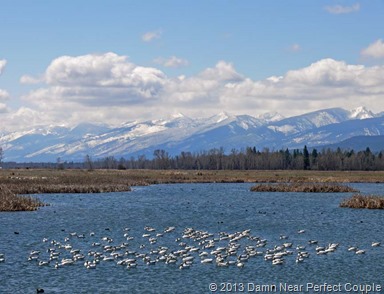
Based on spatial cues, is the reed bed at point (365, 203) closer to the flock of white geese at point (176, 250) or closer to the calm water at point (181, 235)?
the calm water at point (181, 235)

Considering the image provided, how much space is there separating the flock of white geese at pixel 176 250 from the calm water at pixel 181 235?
0.93ft

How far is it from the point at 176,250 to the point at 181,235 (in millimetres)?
6909

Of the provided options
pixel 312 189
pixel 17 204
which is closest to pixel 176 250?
pixel 17 204

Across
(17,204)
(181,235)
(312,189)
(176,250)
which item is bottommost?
(176,250)

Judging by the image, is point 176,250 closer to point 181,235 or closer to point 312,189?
point 181,235

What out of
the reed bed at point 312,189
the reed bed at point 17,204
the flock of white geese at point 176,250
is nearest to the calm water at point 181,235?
Result: the flock of white geese at point 176,250

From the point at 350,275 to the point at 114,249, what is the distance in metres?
14.5

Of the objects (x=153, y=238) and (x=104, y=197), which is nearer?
(x=153, y=238)

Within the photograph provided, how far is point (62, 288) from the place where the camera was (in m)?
29.3

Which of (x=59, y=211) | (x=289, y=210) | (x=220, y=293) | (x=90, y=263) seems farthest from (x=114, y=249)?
(x=289, y=210)

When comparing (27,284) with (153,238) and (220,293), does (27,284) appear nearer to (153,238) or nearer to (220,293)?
(220,293)

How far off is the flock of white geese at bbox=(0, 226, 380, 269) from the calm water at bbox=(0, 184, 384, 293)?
0.28 m

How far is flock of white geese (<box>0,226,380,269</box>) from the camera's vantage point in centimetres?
3531

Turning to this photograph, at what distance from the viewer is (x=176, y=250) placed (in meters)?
39.5
